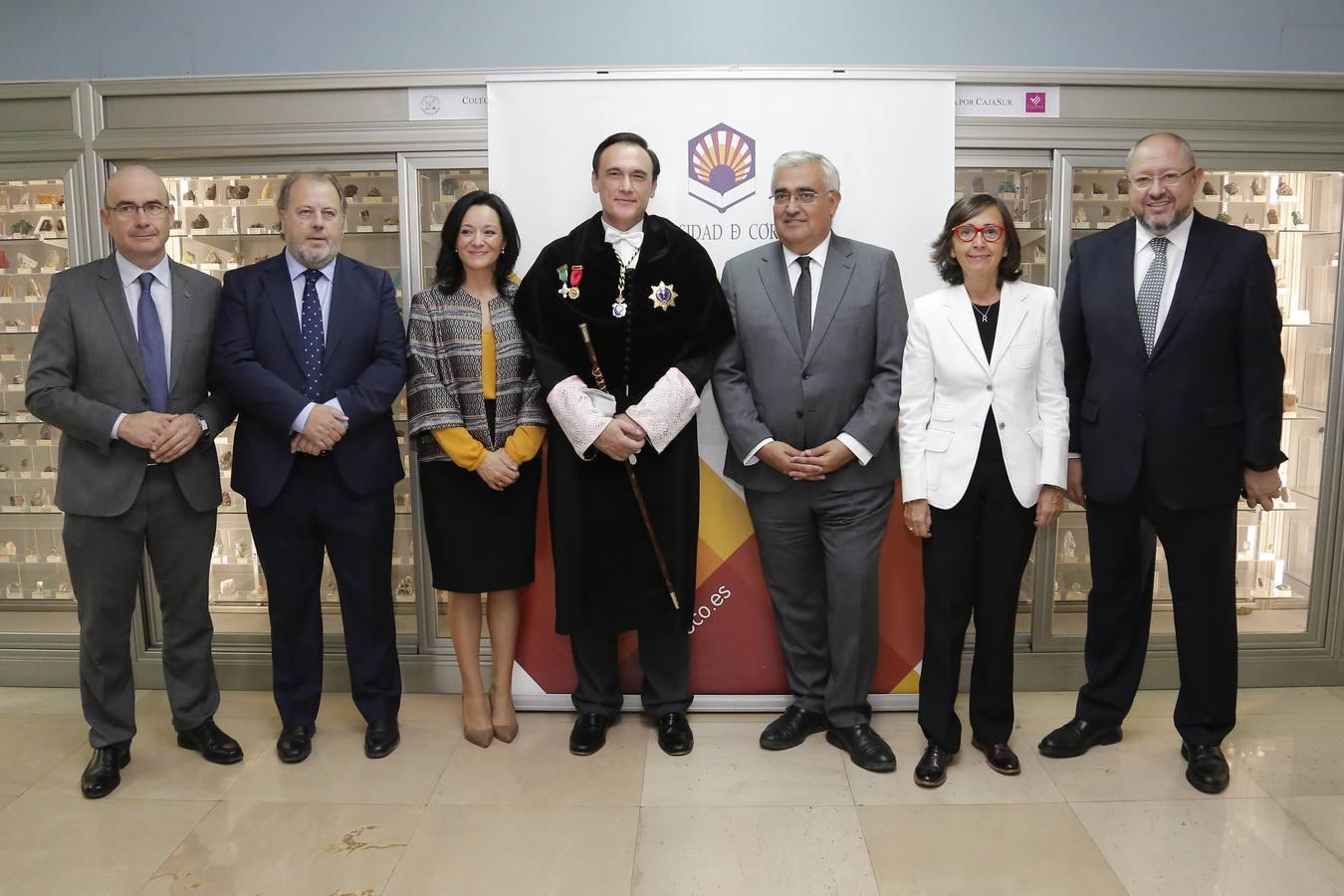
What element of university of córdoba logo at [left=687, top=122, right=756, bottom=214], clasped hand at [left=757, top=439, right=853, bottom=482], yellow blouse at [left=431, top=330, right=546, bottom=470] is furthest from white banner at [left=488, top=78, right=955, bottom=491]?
clasped hand at [left=757, top=439, right=853, bottom=482]

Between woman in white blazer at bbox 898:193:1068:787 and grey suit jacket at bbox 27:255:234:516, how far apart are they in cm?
230

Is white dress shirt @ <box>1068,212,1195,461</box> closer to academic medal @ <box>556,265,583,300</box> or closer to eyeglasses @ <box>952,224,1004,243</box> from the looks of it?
eyeglasses @ <box>952,224,1004,243</box>

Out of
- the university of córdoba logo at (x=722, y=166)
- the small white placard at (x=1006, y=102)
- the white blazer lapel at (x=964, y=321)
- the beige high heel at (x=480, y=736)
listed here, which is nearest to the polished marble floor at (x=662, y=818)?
the beige high heel at (x=480, y=736)

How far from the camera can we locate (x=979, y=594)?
3.04m

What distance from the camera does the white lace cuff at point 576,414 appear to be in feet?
9.97

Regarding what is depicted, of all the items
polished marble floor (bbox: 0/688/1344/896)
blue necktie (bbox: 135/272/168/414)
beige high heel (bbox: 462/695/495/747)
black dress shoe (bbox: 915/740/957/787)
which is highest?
blue necktie (bbox: 135/272/168/414)

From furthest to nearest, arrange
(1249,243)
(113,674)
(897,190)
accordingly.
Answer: (897,190), (113,674), (1249,243)

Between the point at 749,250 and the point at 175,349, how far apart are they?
190cm

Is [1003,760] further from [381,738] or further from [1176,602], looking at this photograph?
[381,738]

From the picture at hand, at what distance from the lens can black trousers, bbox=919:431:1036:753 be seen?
293 cm

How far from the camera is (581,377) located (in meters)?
3.17

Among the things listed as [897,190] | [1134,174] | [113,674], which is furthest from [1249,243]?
[113,674]

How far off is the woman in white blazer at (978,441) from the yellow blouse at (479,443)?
120cm

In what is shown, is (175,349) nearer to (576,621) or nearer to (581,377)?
(581,377)
